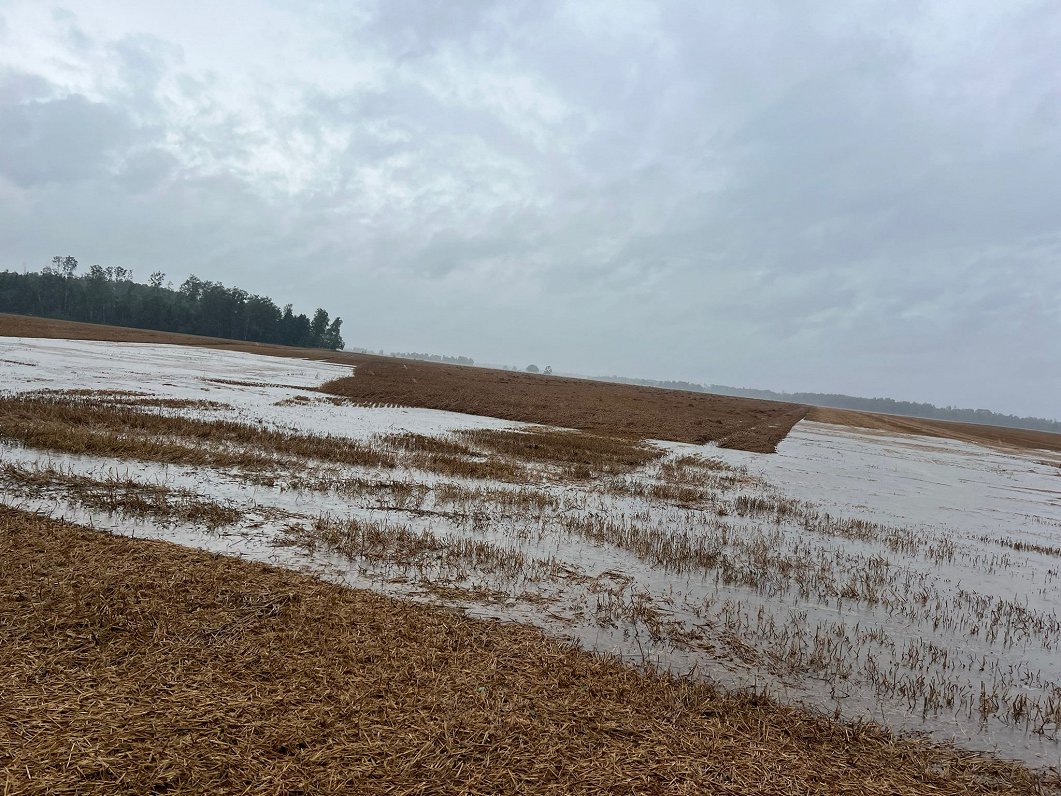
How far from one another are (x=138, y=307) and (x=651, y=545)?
17753 cm

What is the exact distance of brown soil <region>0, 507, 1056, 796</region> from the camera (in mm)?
3736

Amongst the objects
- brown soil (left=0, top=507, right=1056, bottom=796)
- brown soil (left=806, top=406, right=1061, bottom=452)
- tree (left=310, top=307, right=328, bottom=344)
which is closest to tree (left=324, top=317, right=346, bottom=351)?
tree (left=310, top=307, right=328, bottom=344)

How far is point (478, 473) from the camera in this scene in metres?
18.0

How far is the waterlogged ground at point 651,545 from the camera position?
7.13 metres

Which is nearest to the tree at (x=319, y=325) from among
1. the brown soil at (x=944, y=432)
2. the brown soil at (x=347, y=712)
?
the brown soil at (x=944, y=432)

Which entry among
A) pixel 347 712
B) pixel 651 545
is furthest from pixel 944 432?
pixel 347 712

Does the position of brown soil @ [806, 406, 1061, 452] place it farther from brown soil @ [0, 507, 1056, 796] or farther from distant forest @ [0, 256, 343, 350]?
distant forest @ [0, 256, 343, 350]

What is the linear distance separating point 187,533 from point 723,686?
8942 mm

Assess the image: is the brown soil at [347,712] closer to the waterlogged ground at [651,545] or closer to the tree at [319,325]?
the waterlogged ground at [651,545]

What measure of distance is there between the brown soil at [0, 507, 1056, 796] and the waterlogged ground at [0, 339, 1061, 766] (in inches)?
45.3

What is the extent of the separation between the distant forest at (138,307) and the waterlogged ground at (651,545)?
148 meters

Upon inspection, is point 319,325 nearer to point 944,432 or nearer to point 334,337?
point 334,337

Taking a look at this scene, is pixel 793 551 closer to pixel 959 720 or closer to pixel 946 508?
pixel 959 720

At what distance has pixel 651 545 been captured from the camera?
38.8 ft
